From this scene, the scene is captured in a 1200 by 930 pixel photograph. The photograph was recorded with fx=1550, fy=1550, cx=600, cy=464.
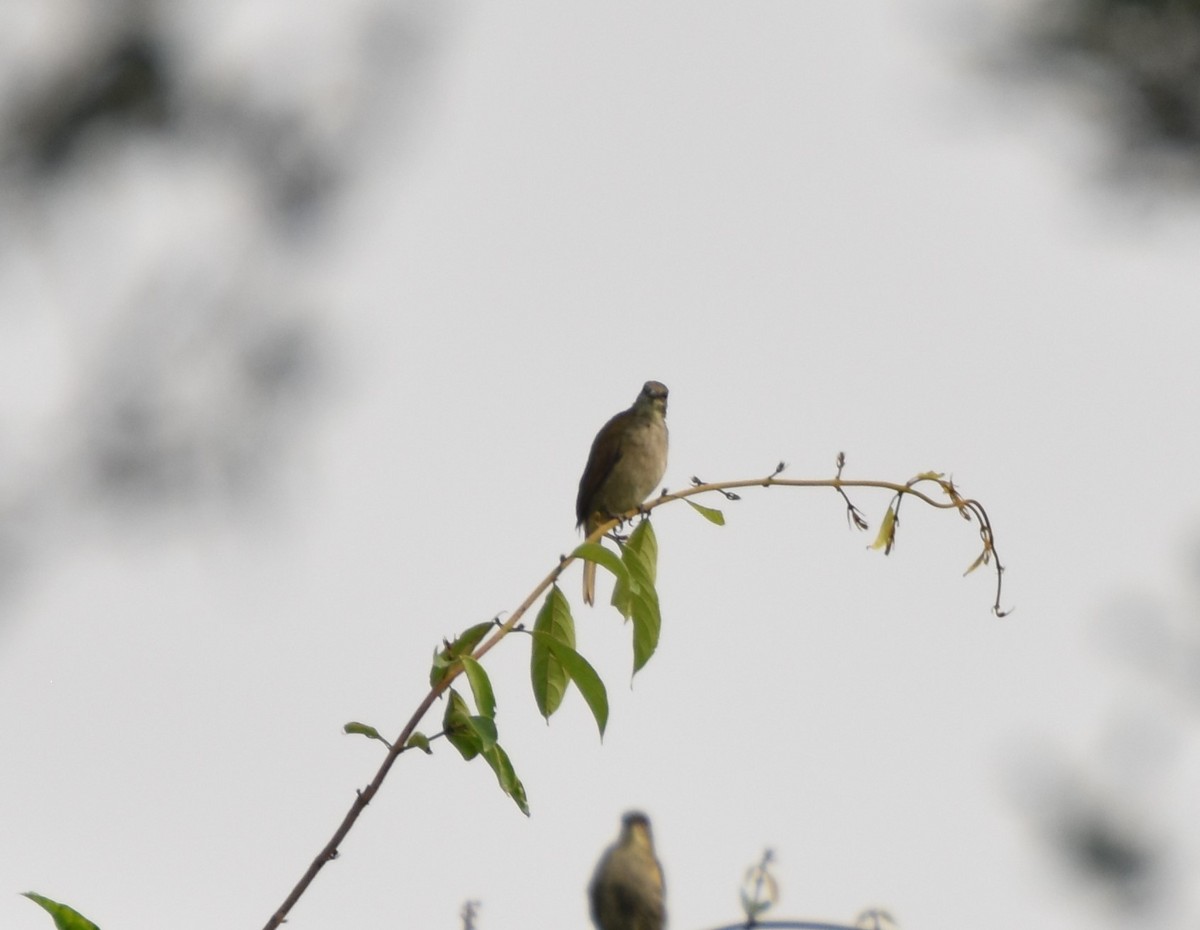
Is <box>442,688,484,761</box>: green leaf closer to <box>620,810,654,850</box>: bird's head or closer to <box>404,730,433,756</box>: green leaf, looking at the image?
<box>404,730,433,756</box>: green leaf

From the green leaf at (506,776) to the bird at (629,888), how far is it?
0.94m

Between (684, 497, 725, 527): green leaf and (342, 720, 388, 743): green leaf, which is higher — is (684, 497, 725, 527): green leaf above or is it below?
above

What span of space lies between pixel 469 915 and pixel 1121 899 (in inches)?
251

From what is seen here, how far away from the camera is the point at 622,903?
3.35 metres

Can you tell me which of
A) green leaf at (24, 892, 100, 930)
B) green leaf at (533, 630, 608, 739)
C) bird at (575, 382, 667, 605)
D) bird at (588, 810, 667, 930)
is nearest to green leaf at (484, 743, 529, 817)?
green leaf at (533, 630, 608, 739)

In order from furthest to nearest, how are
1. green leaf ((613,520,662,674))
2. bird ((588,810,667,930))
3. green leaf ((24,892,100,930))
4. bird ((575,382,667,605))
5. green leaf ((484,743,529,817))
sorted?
1. bird ((575,382,667,605))
2. bird ((588,810,667,930))
3. green leaf ((613,520,662,674))
4. green leaf ((484,743,529,817))
5. green leaf ((24,892,100,930))

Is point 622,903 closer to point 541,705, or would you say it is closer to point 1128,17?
point 541,705

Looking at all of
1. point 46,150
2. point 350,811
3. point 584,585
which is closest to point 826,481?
Result: point 350,811

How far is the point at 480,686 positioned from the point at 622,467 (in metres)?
5.15

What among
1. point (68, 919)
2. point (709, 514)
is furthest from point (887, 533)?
point (68, 919)

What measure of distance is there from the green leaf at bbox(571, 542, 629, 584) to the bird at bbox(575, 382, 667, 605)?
4.57 m

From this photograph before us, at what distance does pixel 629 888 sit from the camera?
3.36 metres

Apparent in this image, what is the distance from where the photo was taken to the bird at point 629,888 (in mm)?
3301

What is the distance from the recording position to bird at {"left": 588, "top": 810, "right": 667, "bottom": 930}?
10.8 feet
